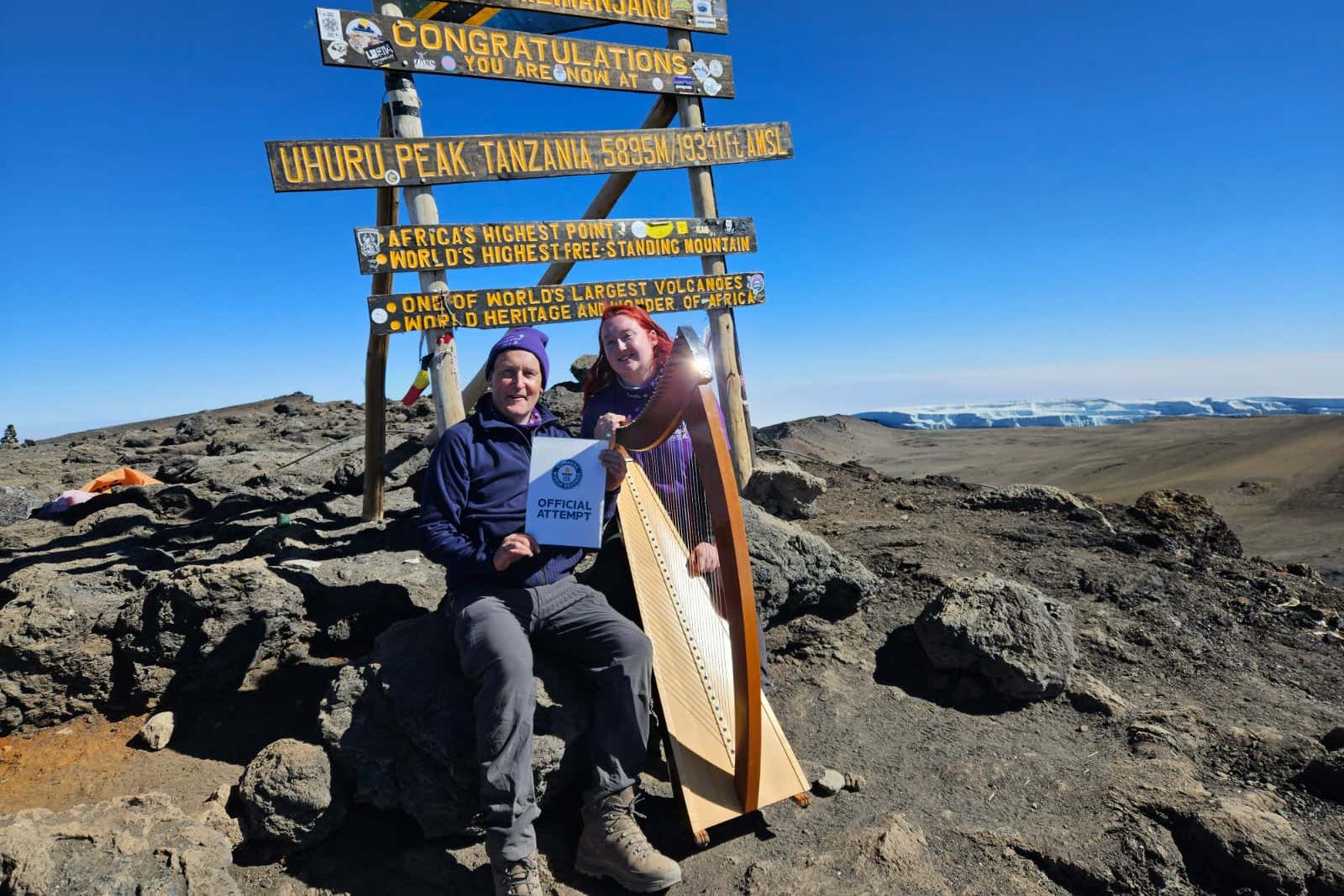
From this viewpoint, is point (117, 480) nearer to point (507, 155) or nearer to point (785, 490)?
point (507, 155)

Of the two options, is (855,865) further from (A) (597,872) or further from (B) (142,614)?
(B) (142,614)

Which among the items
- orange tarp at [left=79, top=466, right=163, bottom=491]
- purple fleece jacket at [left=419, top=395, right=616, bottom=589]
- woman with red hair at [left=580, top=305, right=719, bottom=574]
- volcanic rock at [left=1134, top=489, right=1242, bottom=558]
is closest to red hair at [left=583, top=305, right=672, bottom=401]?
woman with red hair at [left=580, top=305, right=719, bottom=574]

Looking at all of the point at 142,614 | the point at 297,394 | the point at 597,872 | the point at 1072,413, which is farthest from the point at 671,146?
the point at 1072,413

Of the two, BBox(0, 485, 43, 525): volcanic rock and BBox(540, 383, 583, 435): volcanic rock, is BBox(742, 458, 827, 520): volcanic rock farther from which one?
BBox(0, 485, 43, 525): volcanic rock

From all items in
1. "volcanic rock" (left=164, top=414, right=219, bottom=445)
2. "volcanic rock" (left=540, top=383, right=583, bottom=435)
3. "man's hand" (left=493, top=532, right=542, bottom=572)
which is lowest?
"man's hand" (left=493, top=532, right=542, bottom=572)

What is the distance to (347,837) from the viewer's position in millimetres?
2572

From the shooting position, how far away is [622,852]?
229cm

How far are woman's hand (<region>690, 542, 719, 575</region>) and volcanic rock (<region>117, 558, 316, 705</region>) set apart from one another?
191cm

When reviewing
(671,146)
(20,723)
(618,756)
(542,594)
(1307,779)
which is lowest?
(1307,779)

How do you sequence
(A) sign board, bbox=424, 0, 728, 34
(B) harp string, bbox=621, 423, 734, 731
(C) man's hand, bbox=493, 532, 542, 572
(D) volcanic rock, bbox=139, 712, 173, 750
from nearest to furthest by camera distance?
(C) man's hand, bbox=493, 532, 542, 572 → (B) harp string, bbox=621, 423, 734, 731 → (D) volcanic rock, bbox=139, 712, 173, 750 → (A) sign board, bbox=424, 0, 728, 34

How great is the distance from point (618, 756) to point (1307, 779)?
261 centimetres

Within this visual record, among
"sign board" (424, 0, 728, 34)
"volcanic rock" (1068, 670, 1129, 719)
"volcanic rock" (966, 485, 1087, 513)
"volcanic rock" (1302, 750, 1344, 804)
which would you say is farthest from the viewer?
"volcanic rock" (966, 485, 1087, 513)

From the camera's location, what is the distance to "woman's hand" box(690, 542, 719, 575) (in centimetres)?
283

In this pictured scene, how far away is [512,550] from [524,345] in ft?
2.67
